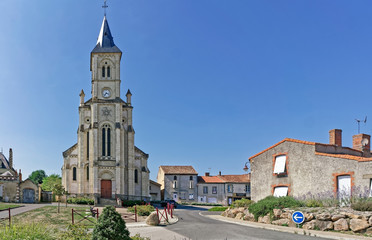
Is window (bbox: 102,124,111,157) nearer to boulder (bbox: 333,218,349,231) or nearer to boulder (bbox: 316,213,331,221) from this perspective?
boulder (bbox: 316,213,331,221)

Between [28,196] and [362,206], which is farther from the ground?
[362,206]

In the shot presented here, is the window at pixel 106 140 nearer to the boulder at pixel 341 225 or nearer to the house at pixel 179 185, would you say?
the house at pixel 179 185

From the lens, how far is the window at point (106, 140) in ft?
146

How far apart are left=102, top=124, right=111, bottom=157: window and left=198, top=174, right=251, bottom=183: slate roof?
80.2ft

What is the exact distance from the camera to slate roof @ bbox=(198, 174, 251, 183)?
211ft

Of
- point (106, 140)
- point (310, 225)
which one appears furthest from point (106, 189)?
point (310, 225)

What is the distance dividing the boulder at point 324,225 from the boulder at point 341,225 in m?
0.17

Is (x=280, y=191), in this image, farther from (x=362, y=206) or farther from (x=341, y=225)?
(x=341, y=225)

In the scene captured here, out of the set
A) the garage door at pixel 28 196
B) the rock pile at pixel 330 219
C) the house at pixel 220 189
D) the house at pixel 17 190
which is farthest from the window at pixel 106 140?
the rock pile at pixel 330 219

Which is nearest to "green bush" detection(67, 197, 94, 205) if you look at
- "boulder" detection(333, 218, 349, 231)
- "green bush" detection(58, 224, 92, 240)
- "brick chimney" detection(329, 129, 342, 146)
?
"brick chimney" detection(329, 129, 342, 146)

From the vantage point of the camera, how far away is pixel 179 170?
6419cm

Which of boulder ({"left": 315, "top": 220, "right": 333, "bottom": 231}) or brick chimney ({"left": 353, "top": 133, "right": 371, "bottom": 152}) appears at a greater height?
brick chimney ({"left": 353, "top": 133, "right": 371, "bottom": 152})

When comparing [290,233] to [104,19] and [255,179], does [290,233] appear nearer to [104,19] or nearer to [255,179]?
[255,179]

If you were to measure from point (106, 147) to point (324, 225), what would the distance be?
3234 cm
